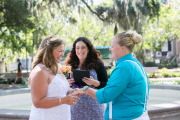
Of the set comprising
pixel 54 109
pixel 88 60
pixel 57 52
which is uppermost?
pixel 57 52

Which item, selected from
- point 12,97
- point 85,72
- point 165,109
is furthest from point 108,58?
point 85,72

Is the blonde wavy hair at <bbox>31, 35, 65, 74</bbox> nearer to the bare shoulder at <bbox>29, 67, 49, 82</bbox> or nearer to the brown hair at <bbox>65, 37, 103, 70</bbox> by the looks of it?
the bare shoulder at <bbox>29, 67, 49, 82</bbox>

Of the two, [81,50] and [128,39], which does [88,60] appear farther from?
[128,39]

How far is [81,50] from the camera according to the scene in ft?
9.71

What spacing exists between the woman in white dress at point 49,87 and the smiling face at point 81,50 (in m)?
0.82

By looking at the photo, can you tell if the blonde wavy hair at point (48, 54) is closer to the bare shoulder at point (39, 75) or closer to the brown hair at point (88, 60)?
the bare shoulder at point (39, 75)

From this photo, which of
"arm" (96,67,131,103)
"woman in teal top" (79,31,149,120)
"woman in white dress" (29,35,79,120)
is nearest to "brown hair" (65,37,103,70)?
"woman in white dress" (29,35,79,120)

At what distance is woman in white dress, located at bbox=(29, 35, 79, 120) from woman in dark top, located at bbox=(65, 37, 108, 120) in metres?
0.62

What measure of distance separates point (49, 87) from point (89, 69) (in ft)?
3.47

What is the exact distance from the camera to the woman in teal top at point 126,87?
1773 mm

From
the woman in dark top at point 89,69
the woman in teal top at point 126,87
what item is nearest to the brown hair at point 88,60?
the woman in dark top at point 89,69

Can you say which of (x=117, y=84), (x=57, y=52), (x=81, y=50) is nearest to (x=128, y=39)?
(x=117, y=84)

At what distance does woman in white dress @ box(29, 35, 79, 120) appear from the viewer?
6.12 feet

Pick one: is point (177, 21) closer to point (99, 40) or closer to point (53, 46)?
point (99, 40)
